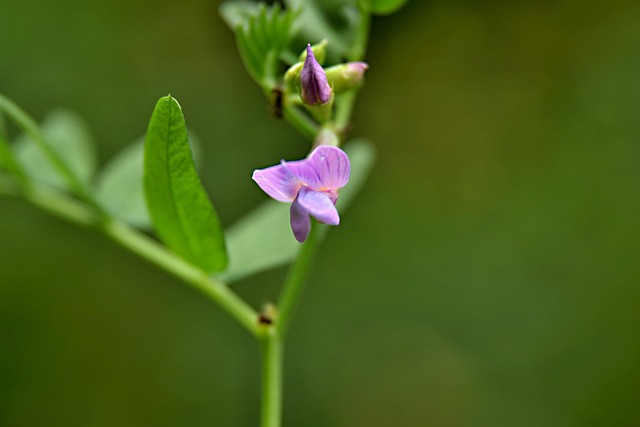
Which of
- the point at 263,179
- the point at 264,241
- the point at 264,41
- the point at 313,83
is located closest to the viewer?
the point at 263,179

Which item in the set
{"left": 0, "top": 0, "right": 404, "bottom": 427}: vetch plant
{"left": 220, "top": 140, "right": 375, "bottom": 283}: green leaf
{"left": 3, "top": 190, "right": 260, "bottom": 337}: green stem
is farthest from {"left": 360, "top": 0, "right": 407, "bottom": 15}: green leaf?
{"left": 3, "top": 190, "right": 260, "bottom": 337}: green stem

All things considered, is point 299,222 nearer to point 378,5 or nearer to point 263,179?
point 263,179

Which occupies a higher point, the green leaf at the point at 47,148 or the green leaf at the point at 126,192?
the green leaf at the point at 47,148

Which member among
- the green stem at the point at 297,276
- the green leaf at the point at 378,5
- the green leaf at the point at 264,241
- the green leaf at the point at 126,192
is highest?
the green leaf at the point at 378,5

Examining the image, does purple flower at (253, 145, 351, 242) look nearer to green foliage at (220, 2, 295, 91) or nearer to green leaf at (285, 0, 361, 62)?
green foliage at (220, 2, 295, 91)

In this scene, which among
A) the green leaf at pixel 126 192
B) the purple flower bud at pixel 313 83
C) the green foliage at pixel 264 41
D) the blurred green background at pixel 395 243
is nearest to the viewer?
the purple flower bud at pixel 313 83

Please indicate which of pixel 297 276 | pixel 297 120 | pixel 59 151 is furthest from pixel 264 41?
pixel 59 151

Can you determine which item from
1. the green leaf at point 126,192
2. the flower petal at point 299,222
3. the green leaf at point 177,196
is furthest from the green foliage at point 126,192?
the flower petal at point 299,222

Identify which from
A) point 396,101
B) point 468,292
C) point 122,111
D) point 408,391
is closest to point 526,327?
point 468,292

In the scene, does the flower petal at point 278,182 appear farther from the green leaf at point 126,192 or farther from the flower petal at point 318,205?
the green leaf at point 126,192
